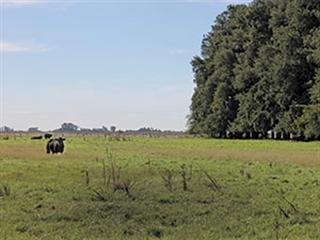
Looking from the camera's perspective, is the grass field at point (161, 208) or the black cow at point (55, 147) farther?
the black cow at point (55, 147)

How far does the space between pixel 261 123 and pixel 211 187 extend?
2204 inches

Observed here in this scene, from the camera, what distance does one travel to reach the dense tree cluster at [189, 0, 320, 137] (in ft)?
228

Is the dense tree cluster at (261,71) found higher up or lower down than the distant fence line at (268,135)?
higher up

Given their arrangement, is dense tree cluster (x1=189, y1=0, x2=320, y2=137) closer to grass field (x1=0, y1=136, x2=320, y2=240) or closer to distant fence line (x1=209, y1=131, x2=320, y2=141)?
distant fence line (x1=209, y1=131, x2=320, y2=141)

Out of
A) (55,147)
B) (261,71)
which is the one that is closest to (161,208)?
(55,147)

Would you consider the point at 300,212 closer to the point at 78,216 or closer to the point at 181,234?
the point at 181,234

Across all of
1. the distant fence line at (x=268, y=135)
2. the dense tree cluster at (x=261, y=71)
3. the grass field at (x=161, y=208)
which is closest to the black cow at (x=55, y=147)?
the dense tree cluster at (x=261, y=71)

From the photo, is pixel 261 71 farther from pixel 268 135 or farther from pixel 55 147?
pixel 55 147

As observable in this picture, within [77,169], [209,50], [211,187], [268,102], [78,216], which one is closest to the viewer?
[78,216]

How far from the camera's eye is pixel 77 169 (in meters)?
31.8

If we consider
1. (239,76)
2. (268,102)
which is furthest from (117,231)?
(239,76)

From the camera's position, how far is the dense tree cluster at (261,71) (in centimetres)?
6944

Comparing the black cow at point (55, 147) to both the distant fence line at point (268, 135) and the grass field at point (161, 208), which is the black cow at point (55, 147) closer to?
the grass field at point (161, 208)

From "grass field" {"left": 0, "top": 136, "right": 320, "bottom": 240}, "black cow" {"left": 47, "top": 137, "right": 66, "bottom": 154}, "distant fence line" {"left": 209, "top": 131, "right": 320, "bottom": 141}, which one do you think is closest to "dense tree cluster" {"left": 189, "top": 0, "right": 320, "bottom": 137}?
"distant fence line" {"left": 209, "top": 131, "right": 320, "bottom": 141}
